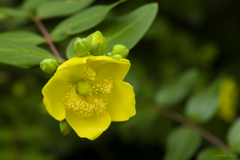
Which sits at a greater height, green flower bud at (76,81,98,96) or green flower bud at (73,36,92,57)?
green flower bud at (73,36,92,57)

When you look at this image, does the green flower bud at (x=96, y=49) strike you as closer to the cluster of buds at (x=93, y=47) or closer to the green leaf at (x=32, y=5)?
the cluster of buds at (x=93, y=47)

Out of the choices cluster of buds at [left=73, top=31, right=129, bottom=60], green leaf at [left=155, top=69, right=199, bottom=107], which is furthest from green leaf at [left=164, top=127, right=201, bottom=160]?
cluster of buds at [left=73, top=31, right=129, bottom=60]

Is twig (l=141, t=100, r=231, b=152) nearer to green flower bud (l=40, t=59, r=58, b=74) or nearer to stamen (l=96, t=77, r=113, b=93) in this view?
stamen (l=96, t=77, r=113, b=93)

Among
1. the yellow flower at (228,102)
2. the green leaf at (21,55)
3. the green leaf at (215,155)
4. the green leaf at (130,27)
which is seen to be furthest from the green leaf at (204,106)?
the green leaf at (21,55)

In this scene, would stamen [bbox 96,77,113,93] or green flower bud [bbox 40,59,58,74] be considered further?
stamen [bbox 96,77,113,93]

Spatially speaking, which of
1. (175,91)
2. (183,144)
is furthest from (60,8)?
(183,144)

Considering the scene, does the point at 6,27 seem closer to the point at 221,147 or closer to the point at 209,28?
the point at 221,147
